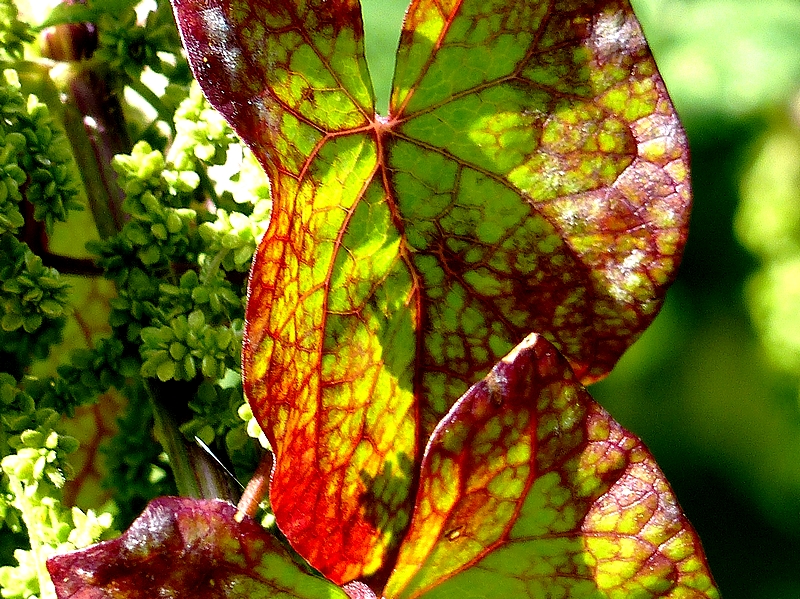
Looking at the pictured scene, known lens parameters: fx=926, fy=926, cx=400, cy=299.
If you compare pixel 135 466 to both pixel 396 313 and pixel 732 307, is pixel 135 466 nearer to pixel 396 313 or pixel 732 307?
pixel 396 313

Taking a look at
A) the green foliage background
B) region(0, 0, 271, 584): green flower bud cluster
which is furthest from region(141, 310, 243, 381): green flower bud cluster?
the green foliage background

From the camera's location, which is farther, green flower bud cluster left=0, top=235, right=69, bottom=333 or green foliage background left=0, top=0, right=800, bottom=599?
green foliage background left=0, top=0, right=800, bottom=599

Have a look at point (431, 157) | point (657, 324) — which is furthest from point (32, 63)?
point (657, 324)

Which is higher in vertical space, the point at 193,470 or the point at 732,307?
the point at 732,307

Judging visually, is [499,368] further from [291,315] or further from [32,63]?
[32,63]

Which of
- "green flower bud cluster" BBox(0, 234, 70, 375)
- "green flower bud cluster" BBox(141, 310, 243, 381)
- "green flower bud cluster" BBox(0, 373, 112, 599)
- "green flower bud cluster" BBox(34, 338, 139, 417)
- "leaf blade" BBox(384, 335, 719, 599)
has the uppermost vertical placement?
"green flower bud cluster" BBox(0, 234, 70, 375)

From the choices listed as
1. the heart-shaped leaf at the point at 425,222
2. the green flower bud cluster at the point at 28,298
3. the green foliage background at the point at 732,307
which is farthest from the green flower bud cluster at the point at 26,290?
the green foliage background at the point at 732,307

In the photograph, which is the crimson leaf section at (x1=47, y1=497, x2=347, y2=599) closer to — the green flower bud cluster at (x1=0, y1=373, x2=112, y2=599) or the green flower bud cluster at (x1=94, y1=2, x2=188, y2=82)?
the green flower bud cluster at (x1=0, y1=373, x2=112, y2=599)

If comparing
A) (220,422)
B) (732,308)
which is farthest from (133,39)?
(732,308)
